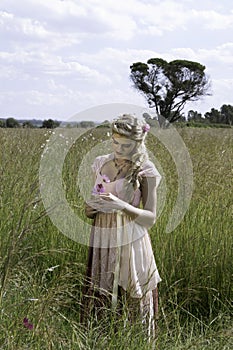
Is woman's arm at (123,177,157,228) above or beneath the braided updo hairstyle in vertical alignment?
beneath

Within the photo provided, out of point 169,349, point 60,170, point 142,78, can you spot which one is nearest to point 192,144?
point 60,170

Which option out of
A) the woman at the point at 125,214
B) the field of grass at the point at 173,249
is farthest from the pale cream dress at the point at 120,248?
the field of grass at the point at 173,249

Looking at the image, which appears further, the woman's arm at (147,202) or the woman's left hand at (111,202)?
the woman's arm at (147,202)

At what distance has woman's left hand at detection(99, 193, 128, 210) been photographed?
220 cm

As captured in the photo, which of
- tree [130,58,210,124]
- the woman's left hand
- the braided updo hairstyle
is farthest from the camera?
tree [130,58,210,124]

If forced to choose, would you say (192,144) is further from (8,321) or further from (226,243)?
(8,321)

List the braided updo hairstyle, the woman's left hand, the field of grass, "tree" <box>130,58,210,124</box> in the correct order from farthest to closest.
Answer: "tree" <box>130,58,210,124</box>, the field of grass, the braided updo hairstyle, the woman's left hand

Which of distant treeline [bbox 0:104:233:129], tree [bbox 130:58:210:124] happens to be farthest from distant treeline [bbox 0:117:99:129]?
tree [bbox 130:58:210:124]

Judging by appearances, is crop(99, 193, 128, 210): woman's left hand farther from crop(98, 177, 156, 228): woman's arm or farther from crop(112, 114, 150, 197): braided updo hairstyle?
crop(112, 114, 150, 197): braided updo hairstyle

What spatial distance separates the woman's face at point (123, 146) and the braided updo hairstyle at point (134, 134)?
0.05 feet

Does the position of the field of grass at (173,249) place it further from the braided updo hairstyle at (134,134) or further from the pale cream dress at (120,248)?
the braided updo hairstyle at (134,134)

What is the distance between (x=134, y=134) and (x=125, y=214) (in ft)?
1.00

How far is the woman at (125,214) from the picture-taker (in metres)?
2.32

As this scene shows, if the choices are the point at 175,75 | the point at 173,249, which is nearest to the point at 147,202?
the point at 173,249
